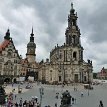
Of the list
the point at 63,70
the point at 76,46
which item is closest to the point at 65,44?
the point at 76,46

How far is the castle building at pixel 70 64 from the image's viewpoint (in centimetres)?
9406

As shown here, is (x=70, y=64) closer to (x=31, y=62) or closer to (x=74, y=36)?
(x=74, y=36)

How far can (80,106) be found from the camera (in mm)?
37406

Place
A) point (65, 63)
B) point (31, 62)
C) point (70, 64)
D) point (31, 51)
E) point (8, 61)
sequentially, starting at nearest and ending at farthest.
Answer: point (8, 61) < point (70, 64) < point (65, 63) < point (31, 62) < point (31, 51)

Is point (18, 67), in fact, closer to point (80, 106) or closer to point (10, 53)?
point (10, 53)

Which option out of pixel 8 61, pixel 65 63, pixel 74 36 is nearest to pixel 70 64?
pixel 65 63

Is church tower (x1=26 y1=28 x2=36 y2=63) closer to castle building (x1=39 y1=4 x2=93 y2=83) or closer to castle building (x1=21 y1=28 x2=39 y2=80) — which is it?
castle building (x1=21 y1=28 x2=39 y2=80)

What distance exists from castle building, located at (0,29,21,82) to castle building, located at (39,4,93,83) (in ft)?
38.6

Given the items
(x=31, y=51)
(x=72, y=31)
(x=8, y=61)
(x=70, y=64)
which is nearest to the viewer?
(x=8, y=61)

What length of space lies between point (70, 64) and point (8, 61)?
70.7 feet

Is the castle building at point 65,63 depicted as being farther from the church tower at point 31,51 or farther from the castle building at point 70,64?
the church tower at point 31,51

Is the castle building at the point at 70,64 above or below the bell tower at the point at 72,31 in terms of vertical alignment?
Answer: below

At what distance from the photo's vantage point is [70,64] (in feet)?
310

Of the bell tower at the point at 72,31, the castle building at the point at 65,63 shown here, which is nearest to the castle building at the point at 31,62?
the castle building at the point at 65,63
